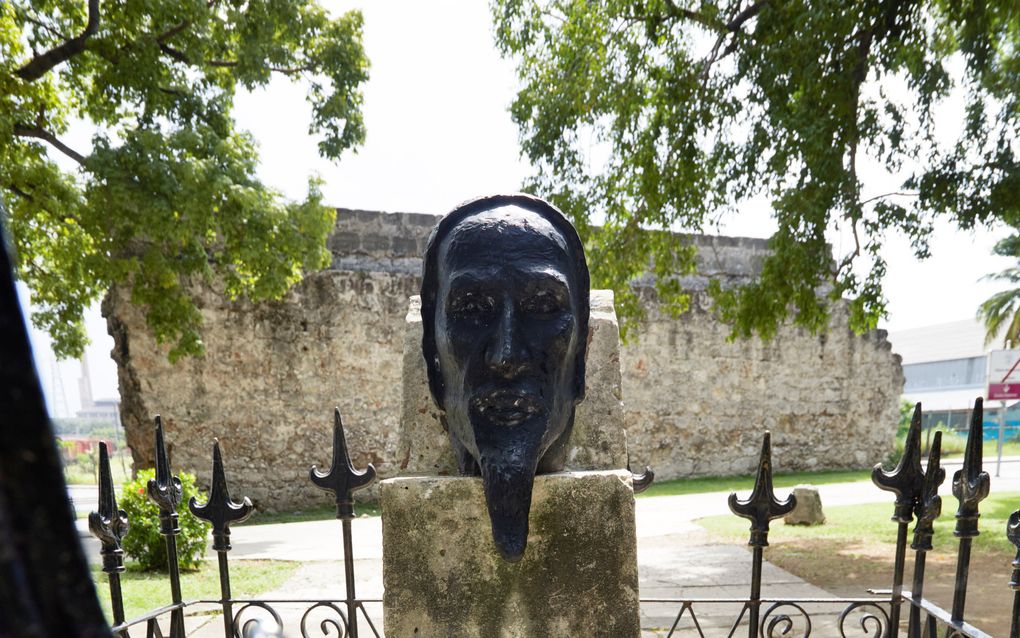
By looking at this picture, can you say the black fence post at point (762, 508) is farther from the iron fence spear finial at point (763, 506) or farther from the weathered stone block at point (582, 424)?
the weathered stone block at point (582, 424)

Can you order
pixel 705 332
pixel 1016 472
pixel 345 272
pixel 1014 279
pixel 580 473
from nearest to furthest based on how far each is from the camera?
pixel 580 473
pixel 345 272
pixel 705 332
pixel 1016 472
pixel 1014 279

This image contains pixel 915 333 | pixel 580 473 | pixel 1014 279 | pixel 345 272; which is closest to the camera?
pixel 580 473

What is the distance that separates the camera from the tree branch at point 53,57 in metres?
6.42

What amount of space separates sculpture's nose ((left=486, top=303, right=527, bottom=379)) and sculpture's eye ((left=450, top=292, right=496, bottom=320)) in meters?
0.04

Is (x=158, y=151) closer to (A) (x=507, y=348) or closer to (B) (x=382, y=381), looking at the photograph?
(B) (x=382, y=381)

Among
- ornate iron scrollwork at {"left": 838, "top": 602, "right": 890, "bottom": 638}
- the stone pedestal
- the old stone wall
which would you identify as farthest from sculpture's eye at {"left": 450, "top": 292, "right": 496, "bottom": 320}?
the old stone wall

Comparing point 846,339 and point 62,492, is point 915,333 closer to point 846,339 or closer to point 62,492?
point 846,339

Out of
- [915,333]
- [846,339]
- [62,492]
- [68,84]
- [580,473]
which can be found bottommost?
[915,333]

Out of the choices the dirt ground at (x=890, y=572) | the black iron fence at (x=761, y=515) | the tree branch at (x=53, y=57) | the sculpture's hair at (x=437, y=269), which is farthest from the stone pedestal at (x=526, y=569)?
the tree branch at (x=53, y=57)

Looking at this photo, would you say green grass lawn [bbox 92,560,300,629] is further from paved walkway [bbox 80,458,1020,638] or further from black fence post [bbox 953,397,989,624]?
black fence post [bbox 953,397,989,624]

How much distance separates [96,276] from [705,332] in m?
8.52

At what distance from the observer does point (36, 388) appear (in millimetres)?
381

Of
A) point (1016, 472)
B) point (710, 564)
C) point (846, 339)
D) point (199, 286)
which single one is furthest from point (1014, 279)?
point (199, 286)

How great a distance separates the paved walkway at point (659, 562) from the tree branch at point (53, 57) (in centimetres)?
438
